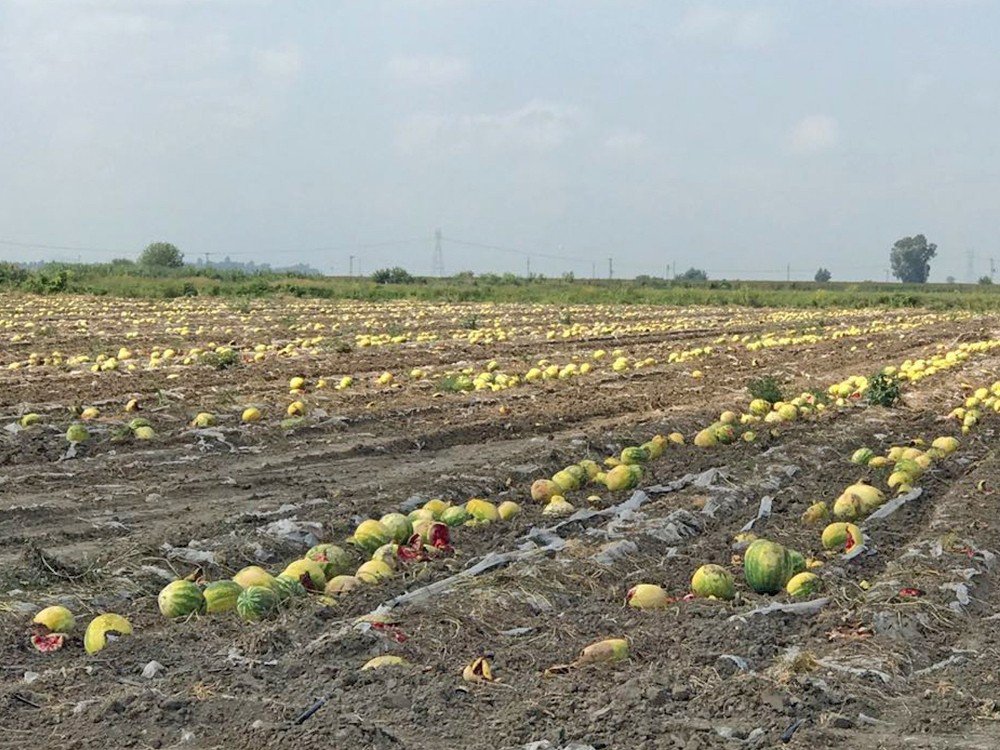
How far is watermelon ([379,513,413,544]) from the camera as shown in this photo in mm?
6719

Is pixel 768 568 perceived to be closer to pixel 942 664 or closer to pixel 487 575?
pixel 942 664

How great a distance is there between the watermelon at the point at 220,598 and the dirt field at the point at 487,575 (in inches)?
5.7

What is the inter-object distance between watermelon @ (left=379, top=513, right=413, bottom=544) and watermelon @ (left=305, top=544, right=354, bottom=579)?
1.43ft

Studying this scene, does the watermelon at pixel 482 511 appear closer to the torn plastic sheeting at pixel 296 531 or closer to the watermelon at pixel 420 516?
the watermelon at pixel 420 516

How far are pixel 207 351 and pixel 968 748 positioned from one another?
1595cm

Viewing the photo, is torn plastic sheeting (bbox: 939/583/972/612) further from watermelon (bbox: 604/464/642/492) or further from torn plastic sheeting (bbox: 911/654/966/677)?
Answer: watermelon (bbox: 604/464/642/492)

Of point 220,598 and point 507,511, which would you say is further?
point 507,511

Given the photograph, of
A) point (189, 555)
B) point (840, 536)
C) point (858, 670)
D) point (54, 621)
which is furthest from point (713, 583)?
point (54, 621)

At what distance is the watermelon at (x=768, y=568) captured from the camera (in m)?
5.88

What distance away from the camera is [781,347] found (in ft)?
75.9

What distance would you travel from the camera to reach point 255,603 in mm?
5426

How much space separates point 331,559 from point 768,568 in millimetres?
Answer: 2147

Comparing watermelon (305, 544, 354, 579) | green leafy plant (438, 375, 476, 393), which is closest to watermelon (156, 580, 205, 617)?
watermelon (305, 544, 354, 579)

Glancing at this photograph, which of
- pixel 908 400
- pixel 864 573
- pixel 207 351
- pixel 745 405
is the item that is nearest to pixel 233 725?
pixel 864 573
